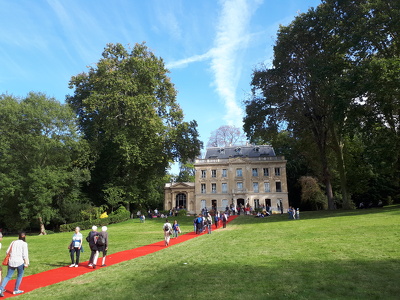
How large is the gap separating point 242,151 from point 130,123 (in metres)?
24.5

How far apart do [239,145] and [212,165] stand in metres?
7.05

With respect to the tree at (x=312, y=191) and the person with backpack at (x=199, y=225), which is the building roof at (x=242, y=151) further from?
the person with backpack at (x=199, y=225)

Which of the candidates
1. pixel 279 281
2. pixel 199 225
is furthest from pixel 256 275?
pixel 199 225

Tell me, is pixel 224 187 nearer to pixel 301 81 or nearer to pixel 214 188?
pixel 214 188

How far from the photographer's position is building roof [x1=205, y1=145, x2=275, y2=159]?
54.3m

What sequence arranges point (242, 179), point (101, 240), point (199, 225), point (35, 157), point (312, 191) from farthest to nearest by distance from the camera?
point (242, 179)
point (312, 191)
point (35, 157)
point (199, 225)
point (101, 240)

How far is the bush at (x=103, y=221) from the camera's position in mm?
33312

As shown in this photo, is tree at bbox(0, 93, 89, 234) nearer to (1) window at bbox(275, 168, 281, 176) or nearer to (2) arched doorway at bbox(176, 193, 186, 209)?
(2) arched doorway at bbox(176, 193, 186, 209)

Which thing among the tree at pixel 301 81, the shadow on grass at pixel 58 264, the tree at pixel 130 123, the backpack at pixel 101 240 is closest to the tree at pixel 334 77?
the tree at pixel 301 81

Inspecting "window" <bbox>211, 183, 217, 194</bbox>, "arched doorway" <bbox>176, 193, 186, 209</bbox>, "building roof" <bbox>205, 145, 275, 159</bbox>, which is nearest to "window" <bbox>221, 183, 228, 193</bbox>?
"window" <bbox>211, 183, 217, 194</bbox>

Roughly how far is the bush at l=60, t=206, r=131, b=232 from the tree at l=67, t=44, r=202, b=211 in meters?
2.10

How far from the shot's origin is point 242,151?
181ft

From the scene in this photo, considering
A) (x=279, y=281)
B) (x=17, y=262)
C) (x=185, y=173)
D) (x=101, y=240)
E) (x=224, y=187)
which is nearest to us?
(x=279, y=281)

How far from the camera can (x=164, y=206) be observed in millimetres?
57812
